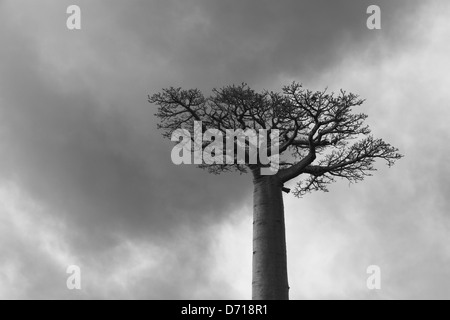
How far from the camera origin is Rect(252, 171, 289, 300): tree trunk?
1202 centimetres

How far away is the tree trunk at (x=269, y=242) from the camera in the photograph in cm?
1202

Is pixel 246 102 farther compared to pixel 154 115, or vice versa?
pixel 154 115

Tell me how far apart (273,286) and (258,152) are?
3188 millimetres

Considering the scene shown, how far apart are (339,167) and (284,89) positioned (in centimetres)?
261

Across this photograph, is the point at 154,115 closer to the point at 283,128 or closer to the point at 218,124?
the point at 218,124

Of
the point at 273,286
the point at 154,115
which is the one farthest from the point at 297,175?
the point at 154,115

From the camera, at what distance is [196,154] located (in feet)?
45.8

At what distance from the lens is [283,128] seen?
13.6 meters

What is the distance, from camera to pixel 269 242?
12438 millimetres
